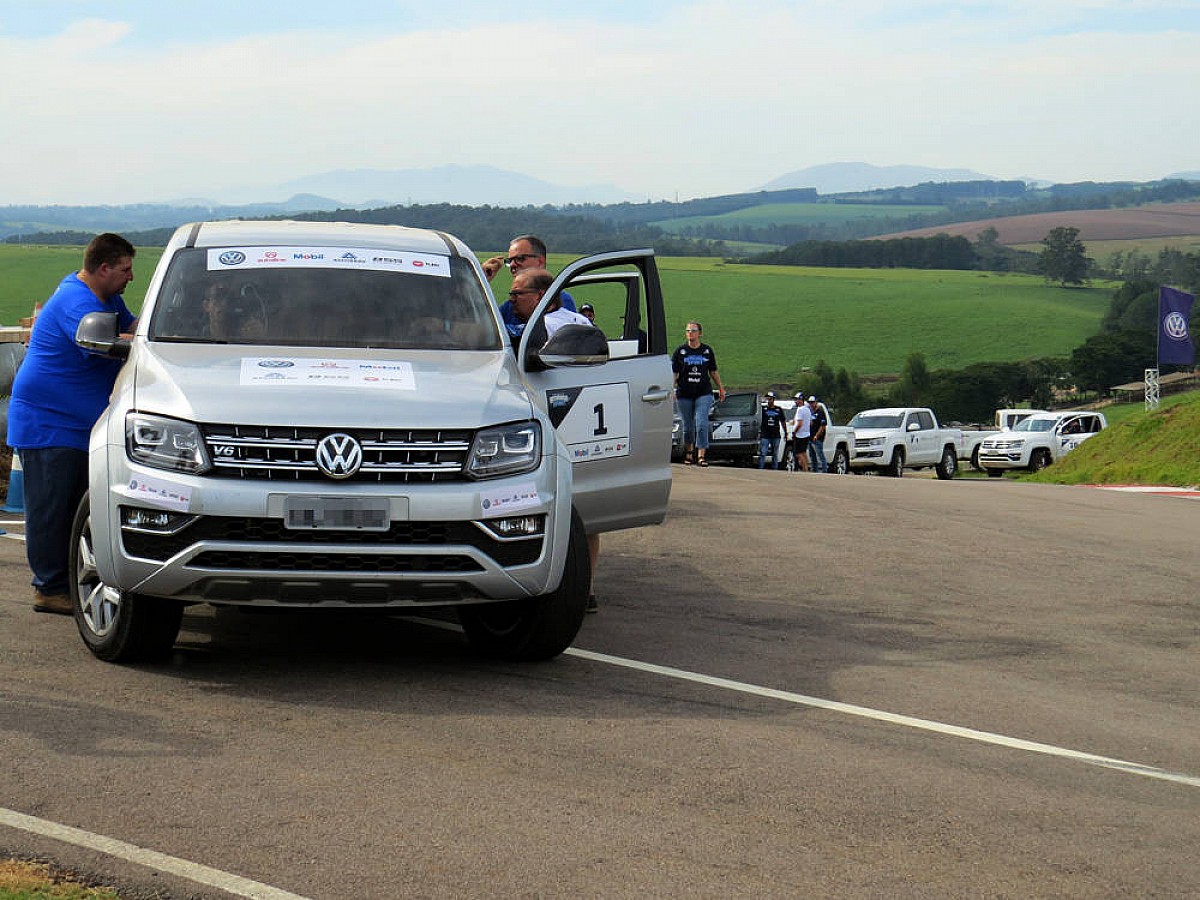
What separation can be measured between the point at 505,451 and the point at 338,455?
73cm

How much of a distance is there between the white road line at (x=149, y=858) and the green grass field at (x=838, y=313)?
321 ft

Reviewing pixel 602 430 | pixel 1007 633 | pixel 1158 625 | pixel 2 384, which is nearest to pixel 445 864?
pixel 602 430

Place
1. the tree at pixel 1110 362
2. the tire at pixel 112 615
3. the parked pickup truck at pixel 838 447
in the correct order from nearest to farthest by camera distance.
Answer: the tire at pixel 112 615 < the parked pickup truck at pixel 838 447 < the tree at pixel 1110 362

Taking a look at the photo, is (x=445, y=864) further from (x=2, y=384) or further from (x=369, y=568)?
(x=2, y=384)

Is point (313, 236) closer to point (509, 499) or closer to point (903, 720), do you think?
point (509, 499)

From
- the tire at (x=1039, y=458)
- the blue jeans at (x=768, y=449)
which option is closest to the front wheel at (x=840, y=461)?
the blue jeans at (x=768, y=449)

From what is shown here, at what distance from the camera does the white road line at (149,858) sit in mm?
4145

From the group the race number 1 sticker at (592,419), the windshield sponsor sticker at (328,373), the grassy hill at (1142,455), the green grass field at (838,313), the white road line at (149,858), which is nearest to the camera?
the white road line at (149,858)

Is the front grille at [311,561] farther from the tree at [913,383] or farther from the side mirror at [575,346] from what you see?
the tree at [913,383]

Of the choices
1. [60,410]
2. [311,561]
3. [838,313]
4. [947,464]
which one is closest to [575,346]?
[311,561]

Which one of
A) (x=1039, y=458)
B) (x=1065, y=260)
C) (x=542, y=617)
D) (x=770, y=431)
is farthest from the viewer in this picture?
(x=1065, y=260)

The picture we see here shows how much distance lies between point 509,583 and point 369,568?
609 millimetres

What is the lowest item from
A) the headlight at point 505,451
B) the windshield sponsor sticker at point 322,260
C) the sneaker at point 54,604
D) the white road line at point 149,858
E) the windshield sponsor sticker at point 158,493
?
the sneaker at point 54,604

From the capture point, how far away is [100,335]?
730cm
